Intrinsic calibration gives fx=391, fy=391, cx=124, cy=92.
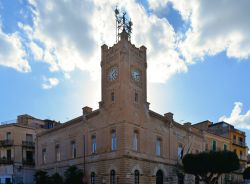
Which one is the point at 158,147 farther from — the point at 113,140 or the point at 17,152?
the point at 17,152

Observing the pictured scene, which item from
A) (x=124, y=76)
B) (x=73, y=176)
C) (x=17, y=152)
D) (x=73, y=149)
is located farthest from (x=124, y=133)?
(x=17, y=152)

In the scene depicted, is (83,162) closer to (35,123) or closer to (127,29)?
(127,29)

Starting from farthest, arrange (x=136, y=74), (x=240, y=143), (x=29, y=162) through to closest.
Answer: (x=240, y=143) → (x=29, y=162) → (x=136, y=74)

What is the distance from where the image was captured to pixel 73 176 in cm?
4231

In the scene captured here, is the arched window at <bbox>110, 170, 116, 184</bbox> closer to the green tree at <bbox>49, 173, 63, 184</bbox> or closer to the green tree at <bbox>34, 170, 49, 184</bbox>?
the green tree at <bbox>49, 173, 63, 184</bbox>

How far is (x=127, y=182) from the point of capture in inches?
1468

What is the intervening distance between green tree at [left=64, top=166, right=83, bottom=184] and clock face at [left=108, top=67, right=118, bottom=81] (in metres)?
10.8

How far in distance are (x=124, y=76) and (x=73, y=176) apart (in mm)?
12343

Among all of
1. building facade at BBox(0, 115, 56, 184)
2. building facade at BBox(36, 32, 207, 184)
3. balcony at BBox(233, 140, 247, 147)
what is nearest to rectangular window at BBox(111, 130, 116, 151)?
building facade at BBox(36, 32, 207, 184)

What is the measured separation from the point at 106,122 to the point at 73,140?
756 centimetres

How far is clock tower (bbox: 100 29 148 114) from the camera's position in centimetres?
3956

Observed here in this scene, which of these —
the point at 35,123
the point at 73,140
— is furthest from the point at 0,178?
the point at 73,140

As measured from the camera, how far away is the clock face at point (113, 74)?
134ft

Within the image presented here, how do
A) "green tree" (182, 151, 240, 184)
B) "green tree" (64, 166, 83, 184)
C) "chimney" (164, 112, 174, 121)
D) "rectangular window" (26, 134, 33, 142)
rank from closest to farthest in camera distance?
"green tree" (64, 166, 83, 184) → "green tree" (182, 151, 240, 184) → "chimney" (164, 112, 174, 121) → "rectangular window" (26, 134, 33, 142)
